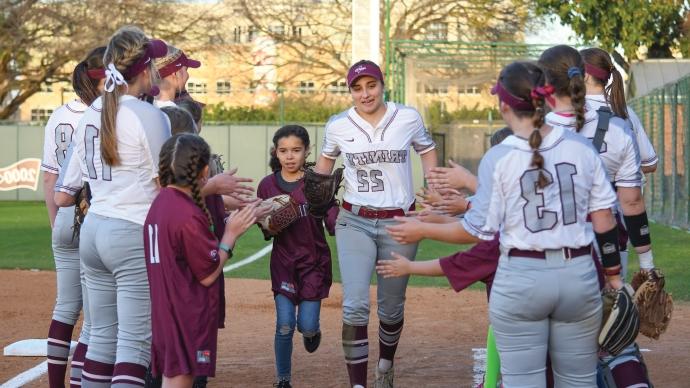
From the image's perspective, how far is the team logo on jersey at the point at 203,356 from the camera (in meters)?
5.07

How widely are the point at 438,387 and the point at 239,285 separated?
584cm

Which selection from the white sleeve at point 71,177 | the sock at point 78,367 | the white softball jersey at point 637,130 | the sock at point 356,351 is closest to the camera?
the white softball jersey at point 637,130

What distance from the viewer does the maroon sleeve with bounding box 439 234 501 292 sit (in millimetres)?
4855

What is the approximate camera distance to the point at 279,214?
7023 mm

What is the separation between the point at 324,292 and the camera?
23.9ft

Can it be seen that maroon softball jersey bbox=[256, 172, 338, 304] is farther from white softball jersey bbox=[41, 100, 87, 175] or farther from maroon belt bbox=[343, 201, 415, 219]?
white softball jersey bbox=[41, 100, 87, 175]

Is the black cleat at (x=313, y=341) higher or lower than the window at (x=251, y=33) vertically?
lower

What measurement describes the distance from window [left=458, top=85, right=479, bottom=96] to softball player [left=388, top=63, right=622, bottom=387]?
2837 cm

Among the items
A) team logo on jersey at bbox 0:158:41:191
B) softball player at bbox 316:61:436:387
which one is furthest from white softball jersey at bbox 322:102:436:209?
team logo on jersey at bbox 0:158:41:191

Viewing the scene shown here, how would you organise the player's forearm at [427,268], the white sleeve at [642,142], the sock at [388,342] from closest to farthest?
the player's forearm at [427,268], the white sleeve at [642,142], the sock at [388,342]

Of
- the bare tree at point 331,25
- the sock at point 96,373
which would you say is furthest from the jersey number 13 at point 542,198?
the bare tree at point 331,25

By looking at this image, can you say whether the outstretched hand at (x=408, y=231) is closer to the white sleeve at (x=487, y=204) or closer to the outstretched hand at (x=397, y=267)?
the outstretched hand at (x=397, y=267)

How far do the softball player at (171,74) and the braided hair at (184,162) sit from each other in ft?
4.51

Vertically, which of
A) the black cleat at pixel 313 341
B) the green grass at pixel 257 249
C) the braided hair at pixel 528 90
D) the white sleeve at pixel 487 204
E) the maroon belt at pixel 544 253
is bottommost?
the green grass at pixel 257 249
